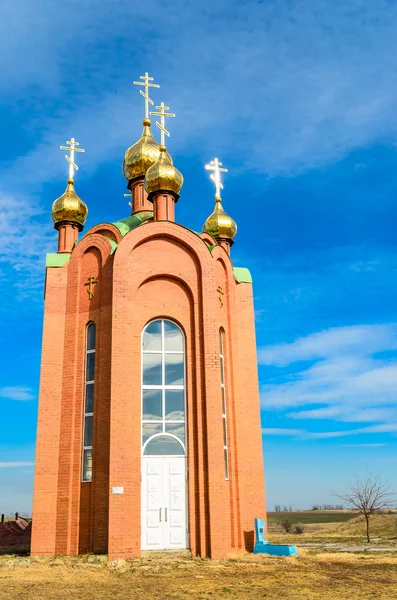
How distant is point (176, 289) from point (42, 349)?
371 centimetres

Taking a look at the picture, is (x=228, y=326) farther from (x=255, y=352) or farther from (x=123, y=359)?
(x=123, y=359)

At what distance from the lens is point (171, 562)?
11742mm

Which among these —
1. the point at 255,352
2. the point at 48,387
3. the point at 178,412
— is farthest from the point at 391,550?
the point at 48,387

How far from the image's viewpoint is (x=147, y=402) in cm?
1362

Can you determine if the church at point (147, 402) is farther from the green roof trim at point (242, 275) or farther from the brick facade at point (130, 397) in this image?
the green roof trim at point (242, 275)

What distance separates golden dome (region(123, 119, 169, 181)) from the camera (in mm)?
18875

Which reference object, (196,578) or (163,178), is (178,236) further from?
(196,578)

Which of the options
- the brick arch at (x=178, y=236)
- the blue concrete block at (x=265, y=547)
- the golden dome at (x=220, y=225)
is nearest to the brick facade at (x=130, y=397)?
the brick arch at (x=178, y=236)

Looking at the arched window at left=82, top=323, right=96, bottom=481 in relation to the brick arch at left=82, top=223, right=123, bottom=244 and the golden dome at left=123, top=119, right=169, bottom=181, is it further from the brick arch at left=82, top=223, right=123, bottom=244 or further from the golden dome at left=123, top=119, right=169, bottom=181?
the golden dome at left=123, top=119, right=169, bottom=181

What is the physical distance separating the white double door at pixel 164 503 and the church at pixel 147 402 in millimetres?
23

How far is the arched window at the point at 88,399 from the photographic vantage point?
527 inches

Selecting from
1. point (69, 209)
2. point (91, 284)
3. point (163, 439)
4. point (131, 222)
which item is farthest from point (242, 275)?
point (163, 439)

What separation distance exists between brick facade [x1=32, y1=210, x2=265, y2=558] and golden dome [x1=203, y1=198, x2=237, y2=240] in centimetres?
271

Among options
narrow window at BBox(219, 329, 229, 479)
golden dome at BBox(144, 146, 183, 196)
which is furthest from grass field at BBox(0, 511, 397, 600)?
golden dome at BBox(144, 146, 183, 196)
